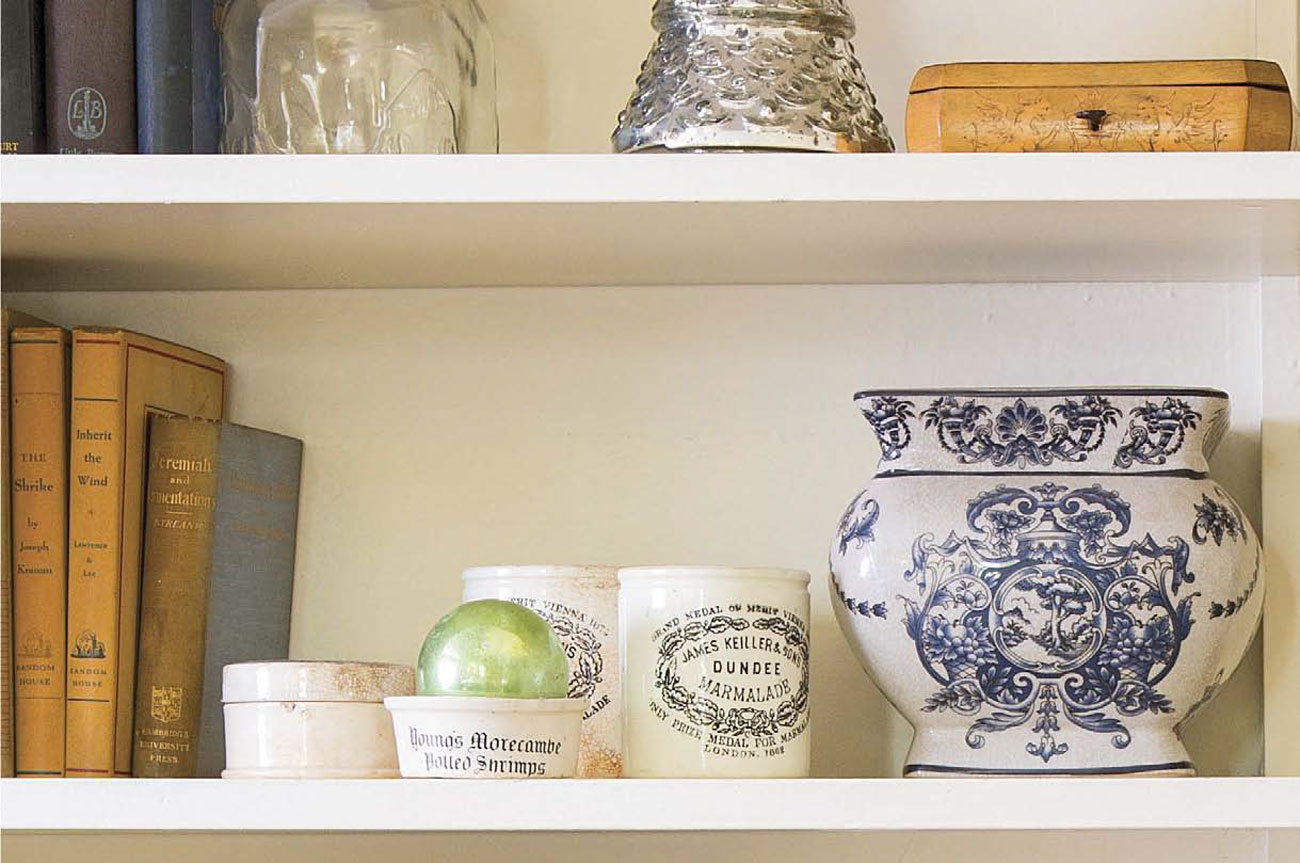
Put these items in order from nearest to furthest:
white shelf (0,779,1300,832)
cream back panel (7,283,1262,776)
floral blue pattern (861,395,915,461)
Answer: white shelf (0,779,1300,832)
floral blue pattern (861,395,915,461)
cream back panel (7,283,1262,776)

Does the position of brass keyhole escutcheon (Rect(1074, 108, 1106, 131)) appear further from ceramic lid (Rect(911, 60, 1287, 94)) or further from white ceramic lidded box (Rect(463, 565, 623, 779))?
white ceramic lidded box (Rect(463, 565, 623, 779))

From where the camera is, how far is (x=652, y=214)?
0.83 m

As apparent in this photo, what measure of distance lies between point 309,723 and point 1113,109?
1.60 feet

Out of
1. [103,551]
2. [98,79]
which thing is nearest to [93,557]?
[103,551]

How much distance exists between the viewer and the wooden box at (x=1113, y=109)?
81cm

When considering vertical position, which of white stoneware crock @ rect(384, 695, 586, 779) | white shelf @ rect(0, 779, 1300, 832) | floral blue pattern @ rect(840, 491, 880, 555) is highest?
floral blue pattern @ rect(840, 491, 880, 555)

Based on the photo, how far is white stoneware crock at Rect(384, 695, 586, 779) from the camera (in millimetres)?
757

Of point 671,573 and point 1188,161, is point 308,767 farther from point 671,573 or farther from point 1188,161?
point 1188,161

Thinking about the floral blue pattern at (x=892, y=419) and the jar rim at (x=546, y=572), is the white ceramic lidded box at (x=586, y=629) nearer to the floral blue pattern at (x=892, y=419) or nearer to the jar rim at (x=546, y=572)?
the jar rim at (x=546, y=572)

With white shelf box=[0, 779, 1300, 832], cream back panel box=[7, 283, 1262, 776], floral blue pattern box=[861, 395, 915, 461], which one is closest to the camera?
white shelf box=[0, 779, 1300, 832]

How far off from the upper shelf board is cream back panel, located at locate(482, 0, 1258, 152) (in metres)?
0.11

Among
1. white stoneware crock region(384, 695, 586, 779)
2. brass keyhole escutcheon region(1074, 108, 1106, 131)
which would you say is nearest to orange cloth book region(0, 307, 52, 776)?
white stoneware crock region(384, 695, 586, 779)

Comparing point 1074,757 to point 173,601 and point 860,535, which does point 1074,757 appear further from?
point 173,601

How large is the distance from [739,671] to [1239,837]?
0.37 m
